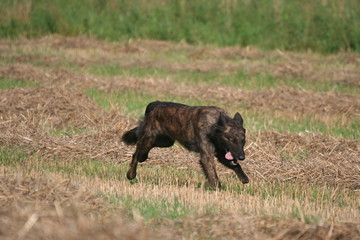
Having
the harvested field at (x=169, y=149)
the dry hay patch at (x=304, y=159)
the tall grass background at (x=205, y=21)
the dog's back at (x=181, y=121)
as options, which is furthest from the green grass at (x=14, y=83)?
the tall grass background at (x=205, y=21)

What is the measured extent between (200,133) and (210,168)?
48 centimetres

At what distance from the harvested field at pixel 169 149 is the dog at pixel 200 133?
1.19ft

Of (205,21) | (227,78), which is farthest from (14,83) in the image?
(205,21)

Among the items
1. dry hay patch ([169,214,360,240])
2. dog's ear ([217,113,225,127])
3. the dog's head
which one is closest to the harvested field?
dry hay patch ([169,214,360,240])

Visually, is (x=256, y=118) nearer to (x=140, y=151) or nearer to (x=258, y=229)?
(x=140, y=151)

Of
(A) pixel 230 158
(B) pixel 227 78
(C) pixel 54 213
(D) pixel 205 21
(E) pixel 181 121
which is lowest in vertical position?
(B) pixel 227 78

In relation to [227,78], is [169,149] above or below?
above

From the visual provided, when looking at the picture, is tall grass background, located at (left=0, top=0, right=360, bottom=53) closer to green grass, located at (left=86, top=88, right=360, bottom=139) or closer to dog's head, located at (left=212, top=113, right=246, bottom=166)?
green grass, located at (left=86, top=88, right=360, bottom=139)

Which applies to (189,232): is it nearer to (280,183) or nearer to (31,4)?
(280,183)

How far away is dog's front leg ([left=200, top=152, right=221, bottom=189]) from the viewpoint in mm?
9484

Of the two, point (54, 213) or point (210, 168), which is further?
point (210, 168)

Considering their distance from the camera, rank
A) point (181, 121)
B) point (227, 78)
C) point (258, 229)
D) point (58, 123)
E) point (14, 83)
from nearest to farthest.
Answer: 1. point (258, 229)
2. point (181, 121)
3. point (58, 123)
4. point (14, 83)
5. point (227, 78)

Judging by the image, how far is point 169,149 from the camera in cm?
1239

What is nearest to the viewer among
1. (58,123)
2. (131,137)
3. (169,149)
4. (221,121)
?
(221,121)
